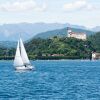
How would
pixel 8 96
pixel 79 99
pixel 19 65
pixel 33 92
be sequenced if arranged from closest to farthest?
1. pixel 79 99
2. pixel 8 96
3. pixel 33 92
4. pixel 19 65

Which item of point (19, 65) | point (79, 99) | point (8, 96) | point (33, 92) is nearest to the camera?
point (79, 99)

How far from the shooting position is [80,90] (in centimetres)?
7188

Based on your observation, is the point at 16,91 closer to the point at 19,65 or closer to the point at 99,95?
the point at 99,95

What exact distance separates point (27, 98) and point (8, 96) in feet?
11.3

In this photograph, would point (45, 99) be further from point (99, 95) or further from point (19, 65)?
point (19, 65)

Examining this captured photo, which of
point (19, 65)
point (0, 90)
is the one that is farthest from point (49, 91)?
point (19, 65)

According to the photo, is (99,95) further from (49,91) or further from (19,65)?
(19,65)

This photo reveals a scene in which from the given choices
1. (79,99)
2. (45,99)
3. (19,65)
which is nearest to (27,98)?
(45,99)

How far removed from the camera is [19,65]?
138875 millimetres

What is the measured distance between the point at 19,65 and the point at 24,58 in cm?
410

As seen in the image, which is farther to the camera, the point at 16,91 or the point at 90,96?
the point at 16,91

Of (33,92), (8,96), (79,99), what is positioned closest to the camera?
(79,99)

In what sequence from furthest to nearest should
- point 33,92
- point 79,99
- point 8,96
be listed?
point 33,92, point 8,96, point 79,99

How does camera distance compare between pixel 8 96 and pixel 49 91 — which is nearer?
pixel 8 96
